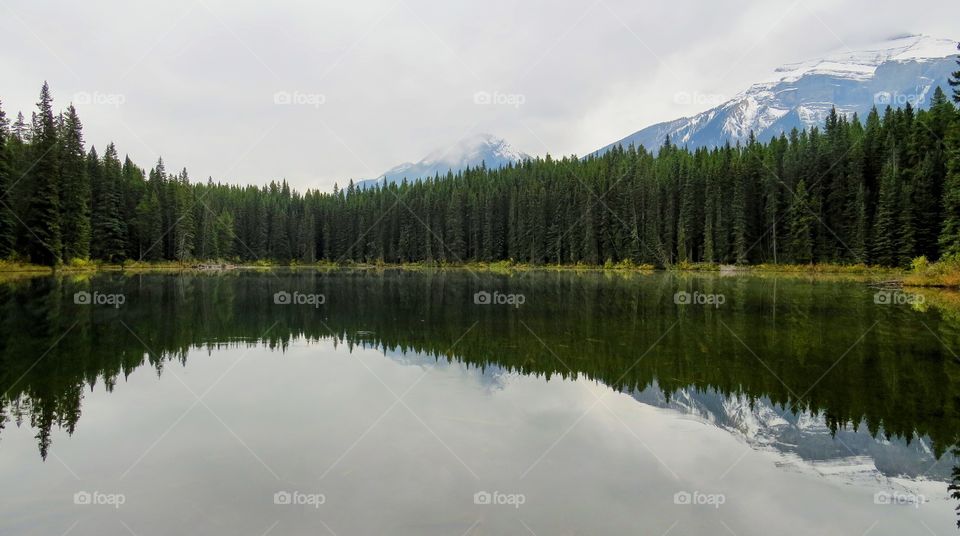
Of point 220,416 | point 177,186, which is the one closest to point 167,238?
point 177,186

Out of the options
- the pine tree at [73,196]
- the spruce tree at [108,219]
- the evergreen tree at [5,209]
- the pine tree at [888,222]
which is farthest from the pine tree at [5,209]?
the pine tree at [888,222]

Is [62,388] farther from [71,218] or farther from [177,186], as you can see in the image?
[177,186]

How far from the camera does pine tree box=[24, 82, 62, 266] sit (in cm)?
6016

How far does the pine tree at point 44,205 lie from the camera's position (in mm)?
60156

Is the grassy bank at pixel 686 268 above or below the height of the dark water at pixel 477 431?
above

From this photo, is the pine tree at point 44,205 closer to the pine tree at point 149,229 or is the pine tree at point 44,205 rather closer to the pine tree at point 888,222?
the pine tree at point 149,229

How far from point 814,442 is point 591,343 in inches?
384

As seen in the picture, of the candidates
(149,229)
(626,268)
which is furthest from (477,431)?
(149,229)

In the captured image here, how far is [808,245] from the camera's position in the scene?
81000 millimetres

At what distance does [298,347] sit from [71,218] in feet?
215

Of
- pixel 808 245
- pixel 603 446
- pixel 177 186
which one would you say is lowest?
pixel 603 446

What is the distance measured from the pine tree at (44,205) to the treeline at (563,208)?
0.57ft

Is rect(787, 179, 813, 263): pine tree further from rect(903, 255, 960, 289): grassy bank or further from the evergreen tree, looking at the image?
the evergreen tree

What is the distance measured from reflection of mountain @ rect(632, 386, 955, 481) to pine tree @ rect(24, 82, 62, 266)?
68.9 meters
